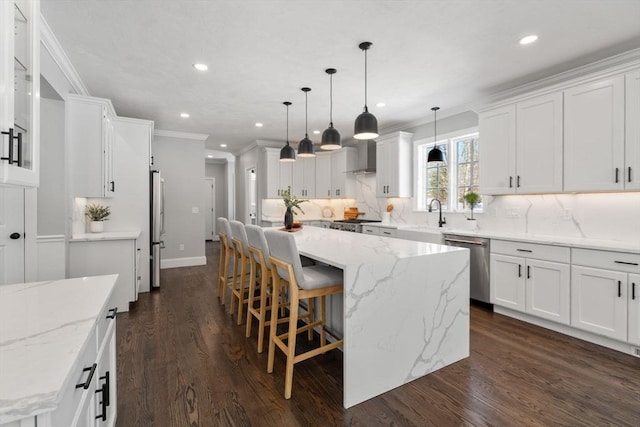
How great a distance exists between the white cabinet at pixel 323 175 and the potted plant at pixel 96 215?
4.09 metres

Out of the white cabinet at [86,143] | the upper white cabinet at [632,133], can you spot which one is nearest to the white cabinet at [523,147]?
the upper white cabinet at [632,133]

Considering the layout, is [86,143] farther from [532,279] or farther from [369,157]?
[532,279]

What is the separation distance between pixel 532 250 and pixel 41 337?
3785mm

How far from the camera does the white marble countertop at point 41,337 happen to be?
25.7 inches

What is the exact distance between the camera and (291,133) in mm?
6227

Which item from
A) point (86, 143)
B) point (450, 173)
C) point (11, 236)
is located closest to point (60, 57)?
point (86, 143)

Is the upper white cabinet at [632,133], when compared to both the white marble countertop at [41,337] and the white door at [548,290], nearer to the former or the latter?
the white door at [548,290]

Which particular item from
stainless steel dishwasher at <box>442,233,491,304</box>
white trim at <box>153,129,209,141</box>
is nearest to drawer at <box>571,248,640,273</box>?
stainless steel dishwasher at <box>442,233,491,304</box>

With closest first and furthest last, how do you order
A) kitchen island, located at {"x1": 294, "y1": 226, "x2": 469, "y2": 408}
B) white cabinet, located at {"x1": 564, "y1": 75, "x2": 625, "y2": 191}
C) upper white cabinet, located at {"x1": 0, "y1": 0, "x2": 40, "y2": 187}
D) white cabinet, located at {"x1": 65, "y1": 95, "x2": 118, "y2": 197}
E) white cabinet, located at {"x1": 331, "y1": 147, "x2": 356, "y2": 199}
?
upper white cabinet, located at {"x1": 0, "y1": 0, "x2": 40, "y2": 187} → kitchen island, located at {"x1": 294, "y1": 226, "x2": 469, "y2": 408} → white cabinet, located at {"x1": 564, "y1": 75, "x2": 625, "y2": 191} → white cabinet, located at {"x1": 65, "y1": 95, "x2": 118, "y2": 197} → white cabinet, located at {"x1": 331, "y1": 147, "x2": 356, "y2": 199}

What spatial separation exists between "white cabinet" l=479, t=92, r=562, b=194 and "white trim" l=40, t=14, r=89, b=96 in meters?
4.52

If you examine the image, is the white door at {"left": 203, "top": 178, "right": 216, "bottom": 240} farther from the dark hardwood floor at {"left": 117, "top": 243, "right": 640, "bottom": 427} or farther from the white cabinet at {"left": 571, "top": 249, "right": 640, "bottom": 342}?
the white cabinet at {"left": 571, "top": 249, "right": 640, "bottom": 342}

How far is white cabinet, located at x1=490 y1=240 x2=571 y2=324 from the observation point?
297 centimetres

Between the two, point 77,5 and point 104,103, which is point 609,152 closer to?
point 77,5

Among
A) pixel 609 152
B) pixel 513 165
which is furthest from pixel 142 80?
pixel 609 152
